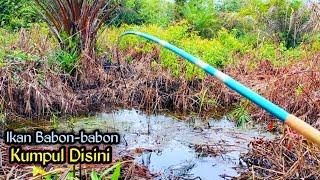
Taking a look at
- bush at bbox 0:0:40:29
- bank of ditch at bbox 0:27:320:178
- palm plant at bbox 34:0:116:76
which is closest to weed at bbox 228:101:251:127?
bank of ditch at bbox 0:27:320:178

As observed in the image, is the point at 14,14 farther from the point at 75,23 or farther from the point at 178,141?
the point at 178,141

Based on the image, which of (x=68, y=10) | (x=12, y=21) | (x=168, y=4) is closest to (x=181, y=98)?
(x=68, y=10)

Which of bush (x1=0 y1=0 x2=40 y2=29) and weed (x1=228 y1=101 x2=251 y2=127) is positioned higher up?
bush (x1=0 y1=0 x2=40 y2=29)

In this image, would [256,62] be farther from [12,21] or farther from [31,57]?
[12,21]

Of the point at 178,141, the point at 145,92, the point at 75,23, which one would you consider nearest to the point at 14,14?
the point at 75,23

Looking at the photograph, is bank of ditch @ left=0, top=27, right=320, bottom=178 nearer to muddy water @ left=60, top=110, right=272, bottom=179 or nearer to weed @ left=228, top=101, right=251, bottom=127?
weed @ left=228, top=101, right=251, bottom=127

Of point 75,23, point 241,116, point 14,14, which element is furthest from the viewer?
point 14,14

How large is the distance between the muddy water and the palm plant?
1.01 m

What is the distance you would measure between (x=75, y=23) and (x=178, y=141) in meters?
2.29

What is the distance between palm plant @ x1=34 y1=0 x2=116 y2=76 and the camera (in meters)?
5.91

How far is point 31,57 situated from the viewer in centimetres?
548

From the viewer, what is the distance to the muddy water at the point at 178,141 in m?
3.80

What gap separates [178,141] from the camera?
4.48m

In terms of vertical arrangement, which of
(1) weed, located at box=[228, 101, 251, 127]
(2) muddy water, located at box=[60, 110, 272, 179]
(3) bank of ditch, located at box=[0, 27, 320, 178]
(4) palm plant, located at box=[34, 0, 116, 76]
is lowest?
(2) muddy water, located at box=[60, 110, 272, 179]
